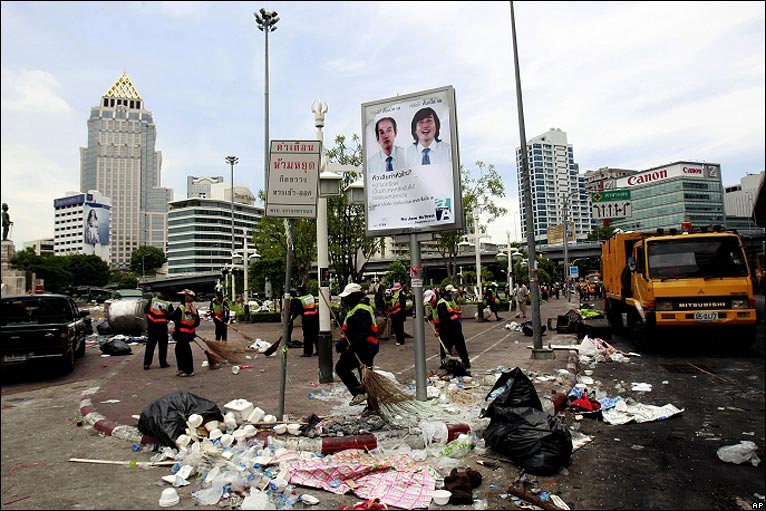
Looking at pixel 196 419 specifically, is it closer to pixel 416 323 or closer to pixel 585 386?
pixel 416 323

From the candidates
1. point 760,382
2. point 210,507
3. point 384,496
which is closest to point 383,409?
point 384,496

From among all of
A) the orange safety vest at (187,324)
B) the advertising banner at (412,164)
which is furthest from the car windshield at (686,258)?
the orange safety vest at (187,324)

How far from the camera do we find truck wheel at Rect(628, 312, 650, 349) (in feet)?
35.4

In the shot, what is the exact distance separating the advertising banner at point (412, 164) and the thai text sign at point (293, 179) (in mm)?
1236

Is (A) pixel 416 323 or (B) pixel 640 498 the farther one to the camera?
(A) pixel 416 323

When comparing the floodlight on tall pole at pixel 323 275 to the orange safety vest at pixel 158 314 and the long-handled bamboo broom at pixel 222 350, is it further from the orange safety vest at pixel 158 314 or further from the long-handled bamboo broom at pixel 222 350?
the orange safety vest at pixel 158 314

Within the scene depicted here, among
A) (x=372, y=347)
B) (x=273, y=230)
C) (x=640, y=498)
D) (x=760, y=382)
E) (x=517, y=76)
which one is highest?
(x=517, y=76)

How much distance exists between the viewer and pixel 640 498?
12.6ft

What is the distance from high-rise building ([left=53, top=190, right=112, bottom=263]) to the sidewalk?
7.41ft

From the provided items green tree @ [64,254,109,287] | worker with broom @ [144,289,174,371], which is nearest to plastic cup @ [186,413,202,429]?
worker with broom @ [144,289,174,371]

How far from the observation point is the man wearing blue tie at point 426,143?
667cm

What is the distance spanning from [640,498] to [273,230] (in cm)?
2032

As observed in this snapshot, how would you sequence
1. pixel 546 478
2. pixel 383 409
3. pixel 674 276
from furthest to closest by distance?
pixel 674 276
pixel 383 409
pixel 546 478

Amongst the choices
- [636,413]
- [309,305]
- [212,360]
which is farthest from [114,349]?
[636,413]
